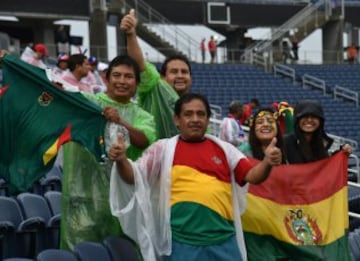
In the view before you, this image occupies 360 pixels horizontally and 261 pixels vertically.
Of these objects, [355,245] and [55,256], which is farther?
[355,245]

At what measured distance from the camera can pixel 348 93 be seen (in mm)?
17000

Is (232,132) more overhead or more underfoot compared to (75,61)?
more underfoot

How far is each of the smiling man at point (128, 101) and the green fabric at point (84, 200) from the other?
0.66 ft

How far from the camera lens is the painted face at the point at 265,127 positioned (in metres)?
3.52

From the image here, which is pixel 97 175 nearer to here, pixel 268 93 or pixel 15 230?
pixel 15 230

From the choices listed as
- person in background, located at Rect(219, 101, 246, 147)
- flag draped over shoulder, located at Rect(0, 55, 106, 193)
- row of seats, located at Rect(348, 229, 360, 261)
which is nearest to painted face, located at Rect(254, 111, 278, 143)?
row of seats, located at Rect(348, 229, 360, 261)

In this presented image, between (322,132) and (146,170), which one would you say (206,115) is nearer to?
(146,170)

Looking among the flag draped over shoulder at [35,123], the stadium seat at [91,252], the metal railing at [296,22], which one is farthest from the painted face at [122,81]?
the metal railing at [296,22]

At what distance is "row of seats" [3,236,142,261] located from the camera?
8.12 feet

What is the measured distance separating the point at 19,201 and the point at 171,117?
40.9 inches

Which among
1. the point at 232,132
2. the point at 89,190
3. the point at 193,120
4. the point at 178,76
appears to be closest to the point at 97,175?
the point at 89,190

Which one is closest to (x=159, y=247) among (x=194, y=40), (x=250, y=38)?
(x=194, y=40)

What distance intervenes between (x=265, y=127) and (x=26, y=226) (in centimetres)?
144

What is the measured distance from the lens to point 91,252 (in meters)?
2.65
